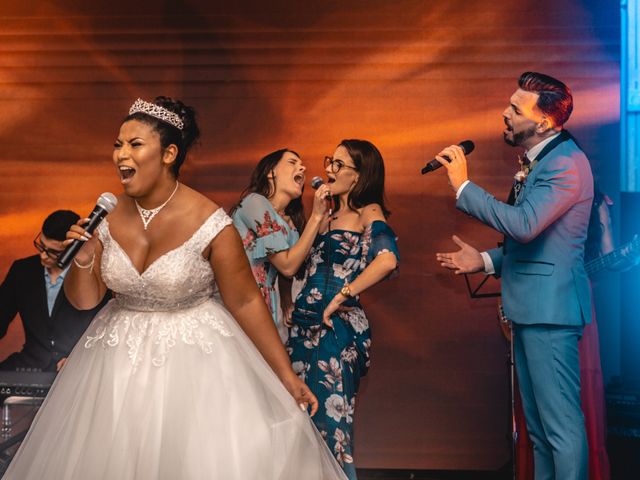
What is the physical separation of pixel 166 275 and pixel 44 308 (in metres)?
1.88

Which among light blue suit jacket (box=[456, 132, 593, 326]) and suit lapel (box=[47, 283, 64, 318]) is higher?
light blue suit jacket (box=[456, 132, 593, 326])

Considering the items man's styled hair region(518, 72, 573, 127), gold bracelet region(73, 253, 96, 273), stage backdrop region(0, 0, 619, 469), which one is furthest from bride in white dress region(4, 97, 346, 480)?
stage backdrop region(0, 0, 619, 469)

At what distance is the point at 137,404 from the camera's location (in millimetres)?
2562

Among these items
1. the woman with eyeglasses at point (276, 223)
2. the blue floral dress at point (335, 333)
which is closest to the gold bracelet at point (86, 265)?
the woman with eyeglasses at point (276, 223)

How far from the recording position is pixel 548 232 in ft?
11.2

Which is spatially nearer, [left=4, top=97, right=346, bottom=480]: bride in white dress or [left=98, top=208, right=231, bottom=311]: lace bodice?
[left=4, top=97, right=346, bottom=480]: bride in white dress

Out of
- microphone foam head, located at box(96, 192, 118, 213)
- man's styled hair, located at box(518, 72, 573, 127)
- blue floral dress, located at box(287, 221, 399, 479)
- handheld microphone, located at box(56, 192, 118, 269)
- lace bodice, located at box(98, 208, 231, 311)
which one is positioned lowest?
blue floral dress, located at box(287, 221, 399, 479)

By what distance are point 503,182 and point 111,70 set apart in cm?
236

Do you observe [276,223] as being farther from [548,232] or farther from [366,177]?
[548,232]

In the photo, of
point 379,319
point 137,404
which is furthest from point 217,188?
point 137,404

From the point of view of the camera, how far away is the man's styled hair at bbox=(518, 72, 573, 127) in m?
3.46

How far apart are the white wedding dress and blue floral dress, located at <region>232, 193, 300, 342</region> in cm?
121

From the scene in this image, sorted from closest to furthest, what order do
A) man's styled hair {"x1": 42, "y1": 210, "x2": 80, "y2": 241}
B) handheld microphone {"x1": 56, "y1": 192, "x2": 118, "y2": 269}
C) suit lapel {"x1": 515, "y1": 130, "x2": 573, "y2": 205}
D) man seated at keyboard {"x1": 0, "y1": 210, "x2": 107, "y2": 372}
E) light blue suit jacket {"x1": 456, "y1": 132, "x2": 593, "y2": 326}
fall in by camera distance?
handheld microphone {"x1": 56, "y1": 192, "x2": 118, "y2": 269} → light blue suit jacket {"x1": 456, "y1": 132, "x2": 593, "y2": 326} → suit lapel {"x1": 515, "y1": 130, "x2": 573, "y2": 205} → man seated at keyboard {"x1": 0, "y1": 210, "x2": 107, "y2": 372} → man's styled hair {"x1": 42, "y1": 210, "x2": 80, "y2": 241}

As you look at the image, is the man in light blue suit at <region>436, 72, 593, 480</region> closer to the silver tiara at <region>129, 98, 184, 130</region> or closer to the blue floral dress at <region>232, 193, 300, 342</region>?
the blue floral dress at <region>232, 193, 300, 342</region>
